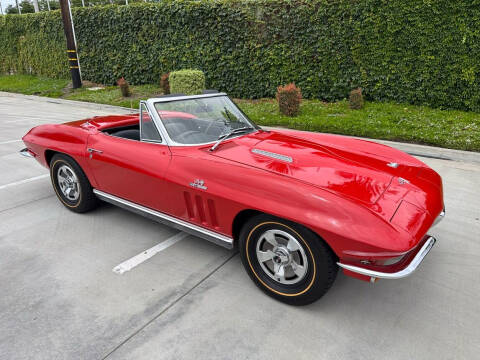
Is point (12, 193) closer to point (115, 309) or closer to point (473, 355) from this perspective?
point (115, 309)

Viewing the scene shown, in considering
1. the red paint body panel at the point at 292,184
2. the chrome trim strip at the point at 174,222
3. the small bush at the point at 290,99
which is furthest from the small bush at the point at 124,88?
the chrome trim strip at the point at 174,222

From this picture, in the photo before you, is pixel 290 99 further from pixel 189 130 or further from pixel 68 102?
pixel 68 102

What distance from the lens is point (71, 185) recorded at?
13.3ft

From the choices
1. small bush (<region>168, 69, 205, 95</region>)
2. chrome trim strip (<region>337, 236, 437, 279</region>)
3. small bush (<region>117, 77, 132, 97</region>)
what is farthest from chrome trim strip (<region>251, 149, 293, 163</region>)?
small bush (<region>117, 77, 132, 97</region>)

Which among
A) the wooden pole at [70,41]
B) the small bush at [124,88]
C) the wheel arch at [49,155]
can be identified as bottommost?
the wheel arch at [49,155]

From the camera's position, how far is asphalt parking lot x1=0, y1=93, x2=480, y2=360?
86.7 inches

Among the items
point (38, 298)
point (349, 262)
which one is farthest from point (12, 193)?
point (349, 262)

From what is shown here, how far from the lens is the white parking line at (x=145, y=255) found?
3.05 meters

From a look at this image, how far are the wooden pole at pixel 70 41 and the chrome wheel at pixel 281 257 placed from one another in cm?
1567

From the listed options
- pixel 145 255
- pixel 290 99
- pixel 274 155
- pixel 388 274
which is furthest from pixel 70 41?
pixel 388 274

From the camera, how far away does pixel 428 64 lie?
29.6 feet

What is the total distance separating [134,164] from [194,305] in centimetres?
143

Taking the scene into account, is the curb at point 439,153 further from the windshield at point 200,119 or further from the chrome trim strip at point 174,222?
the chrome trim strip at point 174,222

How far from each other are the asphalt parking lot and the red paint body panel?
0.50m
